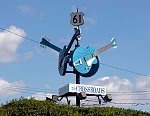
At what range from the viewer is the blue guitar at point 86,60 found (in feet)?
84.8

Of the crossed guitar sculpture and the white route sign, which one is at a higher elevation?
the crossed guitar sculpture

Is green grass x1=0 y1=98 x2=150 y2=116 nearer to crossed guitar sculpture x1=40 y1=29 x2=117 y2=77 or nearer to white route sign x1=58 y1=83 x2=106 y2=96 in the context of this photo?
white route sign x1=58 y1=83 x2=106 y2=96

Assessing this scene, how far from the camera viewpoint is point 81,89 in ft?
80.1

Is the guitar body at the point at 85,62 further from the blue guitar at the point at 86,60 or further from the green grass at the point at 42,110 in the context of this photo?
the green grass at the point at 42,110

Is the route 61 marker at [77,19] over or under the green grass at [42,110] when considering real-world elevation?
over

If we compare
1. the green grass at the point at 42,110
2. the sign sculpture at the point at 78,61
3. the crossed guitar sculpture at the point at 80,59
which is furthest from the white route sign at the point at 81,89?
the green grass at the point at 42,110

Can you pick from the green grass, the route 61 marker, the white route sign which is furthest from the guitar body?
the green grass

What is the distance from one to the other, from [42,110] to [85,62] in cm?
1262

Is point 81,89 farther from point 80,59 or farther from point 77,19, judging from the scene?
point 77,19

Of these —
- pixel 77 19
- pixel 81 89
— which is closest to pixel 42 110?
pixel 81 89

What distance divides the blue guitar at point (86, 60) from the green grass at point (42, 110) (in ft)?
34.3

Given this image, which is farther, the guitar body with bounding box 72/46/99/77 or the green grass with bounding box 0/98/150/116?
the guitar body with bounding box 72/46/99/77

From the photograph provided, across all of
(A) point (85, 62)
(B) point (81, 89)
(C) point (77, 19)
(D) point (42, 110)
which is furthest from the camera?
(C) point (77, 19)

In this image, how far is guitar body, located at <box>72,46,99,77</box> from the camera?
2584 centimetres
